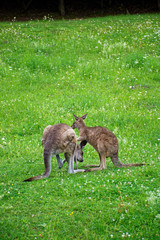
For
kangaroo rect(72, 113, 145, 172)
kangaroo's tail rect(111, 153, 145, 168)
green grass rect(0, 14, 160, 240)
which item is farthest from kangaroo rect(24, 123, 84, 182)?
kangaroo's tail rect(111, 153, 145, 168)

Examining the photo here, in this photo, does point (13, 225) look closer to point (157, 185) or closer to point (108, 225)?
point (108, 225)

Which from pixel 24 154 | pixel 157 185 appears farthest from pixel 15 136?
pixel 157 185

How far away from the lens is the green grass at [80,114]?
5438mm

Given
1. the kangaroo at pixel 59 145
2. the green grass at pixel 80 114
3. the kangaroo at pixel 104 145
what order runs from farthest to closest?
the kangaroo at pixel 104 145 → the kangaroo at pixel 59 145 → the green grass at pixel 80 114

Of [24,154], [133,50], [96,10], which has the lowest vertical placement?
[24,154]

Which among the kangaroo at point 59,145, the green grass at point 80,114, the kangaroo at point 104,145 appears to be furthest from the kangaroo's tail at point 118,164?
the kangaroo at point 59,145

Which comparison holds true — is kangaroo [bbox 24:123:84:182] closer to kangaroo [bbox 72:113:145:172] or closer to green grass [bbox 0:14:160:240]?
green grass [bbox 0:14:160:240]

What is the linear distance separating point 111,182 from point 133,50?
1274cm

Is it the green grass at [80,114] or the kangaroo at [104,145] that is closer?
the green grass at [80,114]

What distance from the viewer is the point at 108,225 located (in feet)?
17.4

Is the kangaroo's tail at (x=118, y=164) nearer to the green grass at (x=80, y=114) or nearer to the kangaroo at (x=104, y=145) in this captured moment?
the kangaroo at (x=104, y=145)

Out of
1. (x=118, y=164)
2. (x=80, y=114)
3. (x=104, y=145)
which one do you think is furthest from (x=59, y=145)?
(x=80, y=114)

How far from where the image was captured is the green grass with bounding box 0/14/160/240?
5438 mm

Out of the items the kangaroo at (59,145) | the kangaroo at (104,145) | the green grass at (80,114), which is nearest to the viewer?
the green grass at (80,114)
